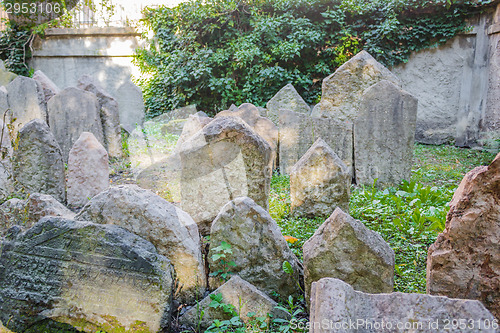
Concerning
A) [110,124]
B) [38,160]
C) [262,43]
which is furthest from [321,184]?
[262,43]

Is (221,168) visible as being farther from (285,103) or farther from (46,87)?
(46,87)

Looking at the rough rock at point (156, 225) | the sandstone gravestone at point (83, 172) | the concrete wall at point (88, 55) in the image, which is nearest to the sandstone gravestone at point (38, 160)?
the sandstone gravestone at point (83, 172)

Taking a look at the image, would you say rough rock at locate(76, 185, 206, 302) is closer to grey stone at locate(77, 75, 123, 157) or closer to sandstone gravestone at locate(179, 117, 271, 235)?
sandstone gravestone at locate(179, 117, 271, 235)

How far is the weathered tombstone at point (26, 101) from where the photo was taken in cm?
643

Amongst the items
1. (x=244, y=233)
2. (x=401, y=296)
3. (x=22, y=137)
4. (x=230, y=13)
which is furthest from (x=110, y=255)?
(x=230, y=13)

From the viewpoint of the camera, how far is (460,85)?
9641 millimetres

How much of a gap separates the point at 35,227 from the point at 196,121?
174 inches

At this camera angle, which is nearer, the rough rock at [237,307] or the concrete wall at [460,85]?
the rough rock at [237,307]

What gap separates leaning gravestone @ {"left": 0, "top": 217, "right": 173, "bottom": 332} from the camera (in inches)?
91.0

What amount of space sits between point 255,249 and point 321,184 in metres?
1.66

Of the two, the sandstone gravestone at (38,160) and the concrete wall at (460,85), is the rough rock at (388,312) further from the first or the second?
the concrete wall at (460,85)

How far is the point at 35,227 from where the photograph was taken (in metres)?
2.44

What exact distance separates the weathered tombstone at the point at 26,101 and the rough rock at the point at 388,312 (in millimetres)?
6337

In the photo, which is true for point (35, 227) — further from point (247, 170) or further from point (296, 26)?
point (296, 26)
